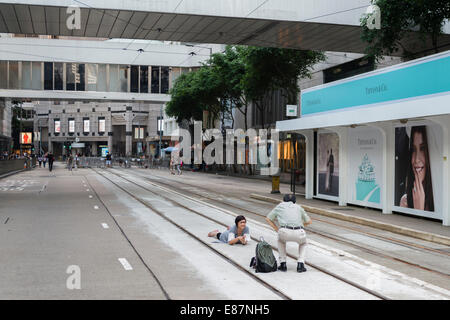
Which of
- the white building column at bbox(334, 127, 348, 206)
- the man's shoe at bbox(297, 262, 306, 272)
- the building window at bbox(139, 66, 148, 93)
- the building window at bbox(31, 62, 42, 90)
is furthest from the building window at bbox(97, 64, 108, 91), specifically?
the man's shoe at bbox(297, 262, 306, 272)

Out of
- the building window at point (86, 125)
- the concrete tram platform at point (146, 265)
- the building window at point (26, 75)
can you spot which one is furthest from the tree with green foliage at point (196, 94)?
the building window at point (86, 125)

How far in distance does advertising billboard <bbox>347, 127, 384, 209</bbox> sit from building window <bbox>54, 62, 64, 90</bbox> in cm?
3143

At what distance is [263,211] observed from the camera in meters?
18.5

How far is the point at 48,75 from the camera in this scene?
45625 mm

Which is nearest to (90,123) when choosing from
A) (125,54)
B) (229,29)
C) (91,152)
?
(91,152)

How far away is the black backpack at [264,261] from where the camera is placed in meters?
8.52

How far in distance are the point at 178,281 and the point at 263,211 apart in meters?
10.8

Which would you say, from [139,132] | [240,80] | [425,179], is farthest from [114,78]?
[139,132]

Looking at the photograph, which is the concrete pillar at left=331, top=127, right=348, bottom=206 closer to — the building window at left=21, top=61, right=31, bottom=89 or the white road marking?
the white road marking

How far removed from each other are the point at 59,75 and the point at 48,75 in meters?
1.13

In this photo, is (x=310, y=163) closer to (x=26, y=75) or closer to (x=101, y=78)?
(x=101, y=78)

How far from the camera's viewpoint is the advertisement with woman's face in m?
15.2

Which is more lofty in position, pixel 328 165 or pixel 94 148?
pixel 94 148
